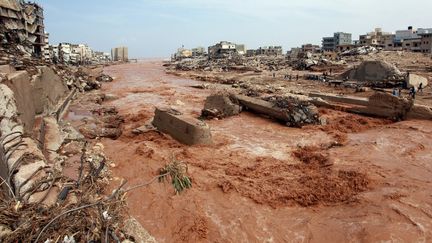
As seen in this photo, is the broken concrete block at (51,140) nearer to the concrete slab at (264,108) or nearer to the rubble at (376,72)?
the concrete slab at (264,108)

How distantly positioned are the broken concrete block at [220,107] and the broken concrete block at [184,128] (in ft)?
10.5

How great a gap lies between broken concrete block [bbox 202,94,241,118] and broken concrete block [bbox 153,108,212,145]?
3188 millimetres

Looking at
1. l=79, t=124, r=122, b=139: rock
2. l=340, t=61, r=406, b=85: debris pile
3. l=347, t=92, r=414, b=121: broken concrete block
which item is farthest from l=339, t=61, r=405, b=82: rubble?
l=79, t=124, r=122, b=139: rock

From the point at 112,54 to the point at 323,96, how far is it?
333 ft

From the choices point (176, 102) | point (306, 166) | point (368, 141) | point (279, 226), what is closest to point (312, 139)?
point (368, 141)

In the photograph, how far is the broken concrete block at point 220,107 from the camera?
14.3m

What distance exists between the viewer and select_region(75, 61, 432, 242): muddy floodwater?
582 centimetres

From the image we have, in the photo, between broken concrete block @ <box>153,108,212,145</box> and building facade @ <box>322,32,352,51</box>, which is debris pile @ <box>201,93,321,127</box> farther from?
building facade @ <box>322,32,352,51</box>

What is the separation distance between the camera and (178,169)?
7746mm

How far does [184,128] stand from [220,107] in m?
4.60

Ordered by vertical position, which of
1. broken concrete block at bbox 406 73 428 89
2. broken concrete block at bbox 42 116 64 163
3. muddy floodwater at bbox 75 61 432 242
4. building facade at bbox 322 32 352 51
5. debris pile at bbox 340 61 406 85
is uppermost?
building facade at bbox 322 32 352 51

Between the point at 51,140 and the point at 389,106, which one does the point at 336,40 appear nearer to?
the point at 389,106

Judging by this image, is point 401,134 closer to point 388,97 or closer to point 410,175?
point 388,97

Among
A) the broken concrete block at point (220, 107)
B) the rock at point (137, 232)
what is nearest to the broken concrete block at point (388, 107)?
the broken concrete block at point (220, 107)
